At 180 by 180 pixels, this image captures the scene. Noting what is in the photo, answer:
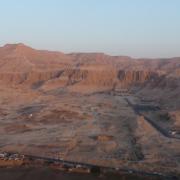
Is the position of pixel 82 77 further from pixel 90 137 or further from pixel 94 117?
pixel 90 137

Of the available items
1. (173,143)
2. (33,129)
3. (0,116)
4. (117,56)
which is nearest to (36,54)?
(117,56)

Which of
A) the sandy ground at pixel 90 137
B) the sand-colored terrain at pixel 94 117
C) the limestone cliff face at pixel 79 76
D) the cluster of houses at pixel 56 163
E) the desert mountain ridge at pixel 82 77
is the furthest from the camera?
the limestone cliff face at pixel 79 76

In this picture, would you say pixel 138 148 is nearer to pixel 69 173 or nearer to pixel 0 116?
pixel 69 173

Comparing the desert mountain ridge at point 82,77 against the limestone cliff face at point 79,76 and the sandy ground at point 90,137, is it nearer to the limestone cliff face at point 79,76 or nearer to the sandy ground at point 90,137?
the limestone cliff face at point 79,76

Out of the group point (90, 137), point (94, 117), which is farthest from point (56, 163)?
point (94, 117)

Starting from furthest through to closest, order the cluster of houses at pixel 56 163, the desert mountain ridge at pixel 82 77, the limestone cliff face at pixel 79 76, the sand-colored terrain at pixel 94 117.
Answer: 1. the limestone cliff face at pixel 79 76
2. the desert mountain ridge at pixel 82 77
3. the sand-colored terrain at pixel 94 117
4. the cluster of houses at pixel 56 163

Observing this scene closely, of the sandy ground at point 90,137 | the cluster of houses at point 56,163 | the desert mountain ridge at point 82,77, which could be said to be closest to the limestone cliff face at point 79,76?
the desert mountain ridge at point 82,77

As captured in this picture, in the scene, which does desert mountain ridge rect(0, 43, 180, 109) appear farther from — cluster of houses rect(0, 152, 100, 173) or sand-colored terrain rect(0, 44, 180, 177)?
cluster of houses rect(0, 152, 100, 173)

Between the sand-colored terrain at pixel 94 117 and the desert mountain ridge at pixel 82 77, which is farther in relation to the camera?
the desert mountain ridge at pixel 82 77

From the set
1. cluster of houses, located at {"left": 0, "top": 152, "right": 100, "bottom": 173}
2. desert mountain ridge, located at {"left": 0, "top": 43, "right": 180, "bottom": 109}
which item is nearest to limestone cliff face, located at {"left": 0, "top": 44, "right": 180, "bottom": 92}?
desert mountain ridge, located at {"left": 0, "top": 43, "right": 180, "bottom": 109}
